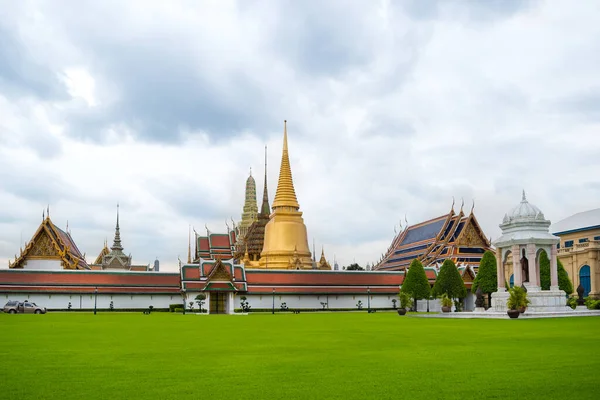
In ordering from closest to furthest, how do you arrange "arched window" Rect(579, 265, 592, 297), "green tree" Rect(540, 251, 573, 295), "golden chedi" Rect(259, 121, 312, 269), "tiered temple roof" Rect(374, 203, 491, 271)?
"green tree" Rect(540, 251, 573, 295) < "arched window" Rect(579, 265, 592, 297) < "tiered temple roof" Rect(374, 203, 491, 271) < "golden chedi" Rect(259, 121, 312, 269)

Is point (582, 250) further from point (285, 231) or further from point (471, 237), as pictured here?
point (285, 231)

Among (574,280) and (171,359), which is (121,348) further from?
(574,280)

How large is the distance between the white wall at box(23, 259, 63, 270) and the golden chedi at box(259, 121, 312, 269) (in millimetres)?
24538

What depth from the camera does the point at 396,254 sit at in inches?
3378

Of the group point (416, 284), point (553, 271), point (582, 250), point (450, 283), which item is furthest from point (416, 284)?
point (553, 271)

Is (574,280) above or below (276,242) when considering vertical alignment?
below

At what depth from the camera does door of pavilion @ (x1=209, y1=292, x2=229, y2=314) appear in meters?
54.8

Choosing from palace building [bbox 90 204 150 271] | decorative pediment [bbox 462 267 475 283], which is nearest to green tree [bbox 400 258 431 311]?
decorative pediment [bbox 462 267 475 283]

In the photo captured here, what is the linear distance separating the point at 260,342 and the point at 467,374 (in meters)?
8.29

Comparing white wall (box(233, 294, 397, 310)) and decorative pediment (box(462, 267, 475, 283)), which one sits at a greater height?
decorative pediment (box(462, 267, 475, 283))

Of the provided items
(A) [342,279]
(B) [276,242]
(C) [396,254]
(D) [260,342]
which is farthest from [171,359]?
(C) [396,254]

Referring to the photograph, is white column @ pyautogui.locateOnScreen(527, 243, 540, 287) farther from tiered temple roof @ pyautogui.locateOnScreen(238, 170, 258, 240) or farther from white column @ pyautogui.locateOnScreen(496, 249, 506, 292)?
tiered temple roof @ pyautogui.locateOnScreen(238, 170, 258, 240)

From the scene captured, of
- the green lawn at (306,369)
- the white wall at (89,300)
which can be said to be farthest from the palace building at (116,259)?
the green lawn at (306,369)

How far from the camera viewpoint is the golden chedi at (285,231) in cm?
7594
